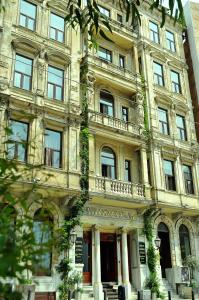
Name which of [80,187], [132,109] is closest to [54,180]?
[80,187]

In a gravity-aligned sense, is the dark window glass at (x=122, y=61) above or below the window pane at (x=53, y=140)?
above

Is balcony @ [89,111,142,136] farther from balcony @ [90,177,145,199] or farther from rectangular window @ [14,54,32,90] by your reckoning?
rectangular window @ [14,54,32,90]

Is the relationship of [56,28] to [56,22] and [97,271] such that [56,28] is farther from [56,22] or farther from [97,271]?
[97,271]

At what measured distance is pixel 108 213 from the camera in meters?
→ 18.5

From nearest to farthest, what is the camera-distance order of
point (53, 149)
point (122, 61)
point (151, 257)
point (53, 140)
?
point (53, 149), point (53, 140), point (151, 257), point (122, 61)

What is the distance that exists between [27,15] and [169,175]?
13.3 metres

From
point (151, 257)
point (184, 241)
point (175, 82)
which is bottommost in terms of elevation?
point (151, 257)

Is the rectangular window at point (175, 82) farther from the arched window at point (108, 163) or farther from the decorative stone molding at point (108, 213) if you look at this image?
the decorative stone molding at point (108, 213)

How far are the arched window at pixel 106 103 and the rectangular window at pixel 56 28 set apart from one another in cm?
425

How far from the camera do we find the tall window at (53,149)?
17125 mm

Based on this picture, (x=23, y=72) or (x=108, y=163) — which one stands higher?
(x=23, y=72)

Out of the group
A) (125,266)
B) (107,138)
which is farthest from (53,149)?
(125,266)

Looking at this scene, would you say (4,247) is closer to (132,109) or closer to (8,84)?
(8,84)

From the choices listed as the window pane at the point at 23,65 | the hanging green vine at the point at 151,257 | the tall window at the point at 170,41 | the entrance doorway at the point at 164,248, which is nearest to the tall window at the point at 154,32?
the tall window at the point at 170,41
